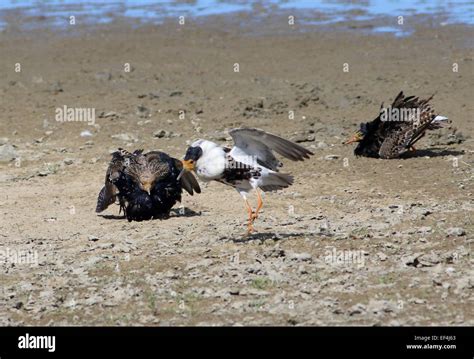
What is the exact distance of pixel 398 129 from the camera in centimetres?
1316

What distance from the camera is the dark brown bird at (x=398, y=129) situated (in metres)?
13.1

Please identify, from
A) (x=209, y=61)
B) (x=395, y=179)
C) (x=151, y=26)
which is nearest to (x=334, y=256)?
(x=395, y=179)

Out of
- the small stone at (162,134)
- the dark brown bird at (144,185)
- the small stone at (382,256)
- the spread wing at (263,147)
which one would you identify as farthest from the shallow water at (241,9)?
the small stone at (382,256)

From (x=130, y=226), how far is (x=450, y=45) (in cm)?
1088

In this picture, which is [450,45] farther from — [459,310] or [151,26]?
[459,310]

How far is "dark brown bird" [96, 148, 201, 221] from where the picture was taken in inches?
431

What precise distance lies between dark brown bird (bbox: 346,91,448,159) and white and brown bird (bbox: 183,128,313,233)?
3637 mm

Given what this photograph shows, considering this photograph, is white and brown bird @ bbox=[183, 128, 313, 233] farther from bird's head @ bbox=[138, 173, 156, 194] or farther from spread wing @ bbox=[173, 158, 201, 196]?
spread wing @ bbox=[173, 158, 201, 196]

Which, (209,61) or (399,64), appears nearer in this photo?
(399,64)

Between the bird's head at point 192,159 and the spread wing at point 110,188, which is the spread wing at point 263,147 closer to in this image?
the bird's head at point 192,159

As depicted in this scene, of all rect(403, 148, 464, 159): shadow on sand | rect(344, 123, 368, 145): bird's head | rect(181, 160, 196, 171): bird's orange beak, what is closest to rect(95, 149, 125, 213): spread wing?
rect(181, 160, 196, 171): bird's orange beak

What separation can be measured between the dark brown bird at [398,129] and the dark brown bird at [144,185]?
2.92m

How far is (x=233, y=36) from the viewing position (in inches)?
870
